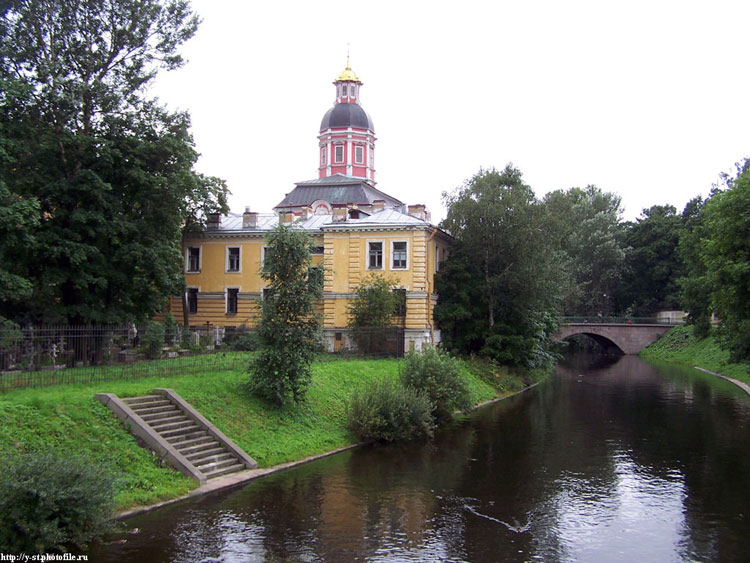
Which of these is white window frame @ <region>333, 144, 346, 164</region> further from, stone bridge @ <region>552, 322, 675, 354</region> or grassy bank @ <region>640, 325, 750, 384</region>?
grassy bank @ <region>640, 325, 750, 384</region>

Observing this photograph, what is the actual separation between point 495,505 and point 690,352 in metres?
55.4

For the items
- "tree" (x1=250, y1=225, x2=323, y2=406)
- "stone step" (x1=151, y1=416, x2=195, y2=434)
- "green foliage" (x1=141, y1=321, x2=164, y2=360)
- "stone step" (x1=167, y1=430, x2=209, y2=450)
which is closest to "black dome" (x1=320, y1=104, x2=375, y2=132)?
→ "green foliage" (x1=141, y1=321, x2=164, y2=360)

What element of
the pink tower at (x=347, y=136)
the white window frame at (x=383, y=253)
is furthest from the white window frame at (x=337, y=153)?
the white window frame at (x=383, y=253)

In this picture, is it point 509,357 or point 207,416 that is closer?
point 207,416

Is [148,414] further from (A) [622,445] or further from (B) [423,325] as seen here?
(B) [423,325]

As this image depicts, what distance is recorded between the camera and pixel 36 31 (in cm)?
2962

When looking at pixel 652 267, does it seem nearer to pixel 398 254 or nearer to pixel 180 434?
pixel 398 254

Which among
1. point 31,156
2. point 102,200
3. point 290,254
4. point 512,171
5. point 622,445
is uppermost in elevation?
point 512,171

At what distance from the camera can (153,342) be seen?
27.9 m

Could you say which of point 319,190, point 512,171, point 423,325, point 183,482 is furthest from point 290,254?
point 319,190

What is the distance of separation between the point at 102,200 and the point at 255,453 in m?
13.7

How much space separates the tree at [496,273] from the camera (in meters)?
44.0

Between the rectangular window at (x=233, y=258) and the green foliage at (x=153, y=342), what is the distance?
19.4m

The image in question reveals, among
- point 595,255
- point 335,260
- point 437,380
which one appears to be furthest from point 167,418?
point 595,255
